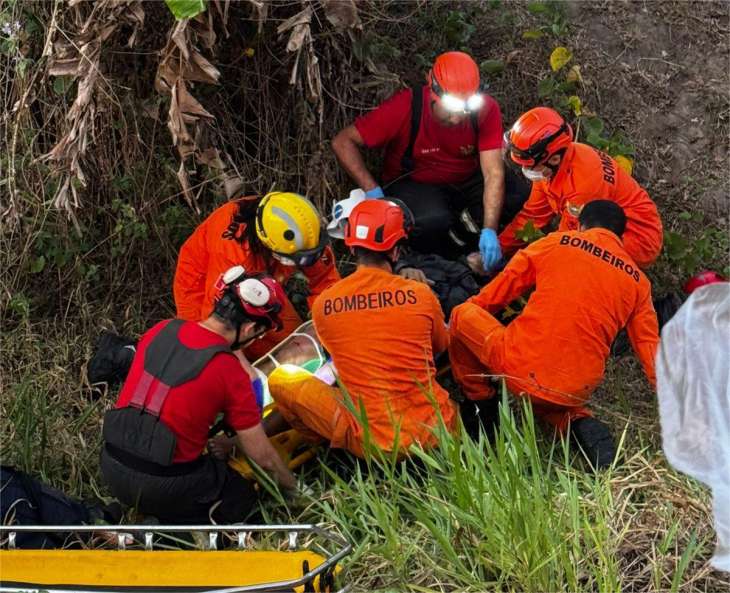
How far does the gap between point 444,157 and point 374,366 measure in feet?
7.11

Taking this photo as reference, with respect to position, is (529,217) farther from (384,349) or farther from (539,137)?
(384,349)

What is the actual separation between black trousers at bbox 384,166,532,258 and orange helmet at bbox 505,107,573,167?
822mm

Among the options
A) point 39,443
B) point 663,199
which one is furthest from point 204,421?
point 663,199

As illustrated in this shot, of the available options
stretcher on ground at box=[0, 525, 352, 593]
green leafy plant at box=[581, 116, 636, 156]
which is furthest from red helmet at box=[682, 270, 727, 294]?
stretcher on ground at box=[0, 525, 352, 593]

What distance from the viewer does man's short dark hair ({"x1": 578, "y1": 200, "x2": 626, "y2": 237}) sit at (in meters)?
4.96

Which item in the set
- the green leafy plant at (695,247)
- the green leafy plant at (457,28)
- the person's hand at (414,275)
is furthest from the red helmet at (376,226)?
the green leafy plant at (457,28)

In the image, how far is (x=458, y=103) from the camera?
5.91m

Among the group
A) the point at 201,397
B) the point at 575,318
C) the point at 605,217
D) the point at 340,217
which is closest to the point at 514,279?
the point at 575,318

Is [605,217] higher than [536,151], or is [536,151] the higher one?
[536,151]

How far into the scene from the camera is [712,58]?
754cm

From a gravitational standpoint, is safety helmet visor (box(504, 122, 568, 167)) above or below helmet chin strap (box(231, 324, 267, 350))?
above

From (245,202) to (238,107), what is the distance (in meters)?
1.09

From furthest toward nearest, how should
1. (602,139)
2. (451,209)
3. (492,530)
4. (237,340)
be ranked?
(602,139) → (451,209) → (237,340) → (492,530)

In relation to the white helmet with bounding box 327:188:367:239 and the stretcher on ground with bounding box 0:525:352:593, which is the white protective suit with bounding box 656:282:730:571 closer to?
the stretcher on ground with bounding box 0:525:352:593
